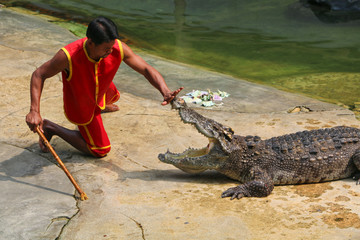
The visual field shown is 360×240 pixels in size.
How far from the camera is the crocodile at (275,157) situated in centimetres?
403

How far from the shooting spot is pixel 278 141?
4.17m

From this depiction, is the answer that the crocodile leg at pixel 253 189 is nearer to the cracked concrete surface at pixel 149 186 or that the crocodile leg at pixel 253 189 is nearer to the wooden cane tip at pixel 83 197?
the cracked concrete surface at pixel 149 186

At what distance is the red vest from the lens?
3.82 meters

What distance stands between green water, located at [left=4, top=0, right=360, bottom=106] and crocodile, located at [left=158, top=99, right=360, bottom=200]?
92.2 inches

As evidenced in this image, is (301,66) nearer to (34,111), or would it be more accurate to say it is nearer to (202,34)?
(202,34)

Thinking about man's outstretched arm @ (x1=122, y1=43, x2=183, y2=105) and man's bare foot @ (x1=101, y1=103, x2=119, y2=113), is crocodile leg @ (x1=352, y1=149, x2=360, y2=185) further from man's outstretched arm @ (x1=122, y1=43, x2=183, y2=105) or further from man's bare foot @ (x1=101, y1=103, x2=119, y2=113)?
man's bare foot @ (x1=101, y1=103, x2=119, y2=113)

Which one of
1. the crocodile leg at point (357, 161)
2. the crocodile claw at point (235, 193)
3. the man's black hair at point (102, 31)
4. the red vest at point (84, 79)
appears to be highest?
the man's black hair at point (102, 31)

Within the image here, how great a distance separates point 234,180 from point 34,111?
1.81 m

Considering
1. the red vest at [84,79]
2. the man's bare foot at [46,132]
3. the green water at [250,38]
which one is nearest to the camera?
the red vest at [84,79]

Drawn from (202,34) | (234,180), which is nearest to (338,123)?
(234,180)

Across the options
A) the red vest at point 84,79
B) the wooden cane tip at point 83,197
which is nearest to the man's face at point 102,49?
the red vest at point 84,79

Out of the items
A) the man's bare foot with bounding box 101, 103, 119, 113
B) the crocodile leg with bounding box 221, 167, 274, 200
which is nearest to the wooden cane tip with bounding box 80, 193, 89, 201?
the crocodile leg with bounding box 221, 167, 274, 200

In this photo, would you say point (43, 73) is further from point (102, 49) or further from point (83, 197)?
point (83, 197)

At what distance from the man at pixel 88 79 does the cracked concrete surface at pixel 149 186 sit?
221 millimetres
